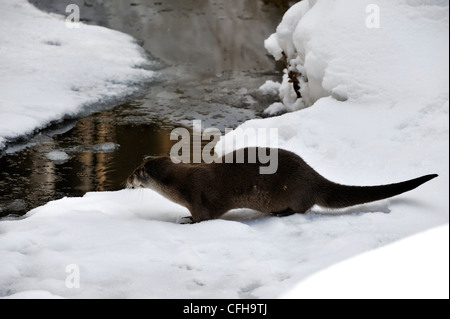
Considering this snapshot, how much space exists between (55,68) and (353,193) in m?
6.38

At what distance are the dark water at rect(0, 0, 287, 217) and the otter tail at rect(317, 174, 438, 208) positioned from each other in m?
2.17

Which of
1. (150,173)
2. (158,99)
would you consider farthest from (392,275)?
(158,99)

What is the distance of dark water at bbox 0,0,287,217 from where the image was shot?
210 inches

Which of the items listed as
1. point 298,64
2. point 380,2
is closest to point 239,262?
point 380,2

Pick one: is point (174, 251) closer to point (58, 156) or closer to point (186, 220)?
point (186, 220)

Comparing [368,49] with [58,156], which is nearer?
[368,49]

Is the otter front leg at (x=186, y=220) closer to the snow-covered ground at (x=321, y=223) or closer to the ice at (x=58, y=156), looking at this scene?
the snow-covered ground at (x=321, y=223)

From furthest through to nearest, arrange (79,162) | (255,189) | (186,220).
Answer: (79,162), (186,220), (255,189)

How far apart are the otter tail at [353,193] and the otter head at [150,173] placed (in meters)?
1.03

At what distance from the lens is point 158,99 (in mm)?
8008

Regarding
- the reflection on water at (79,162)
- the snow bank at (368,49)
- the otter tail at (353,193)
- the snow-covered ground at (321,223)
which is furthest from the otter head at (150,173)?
the snow bank at (368,49)

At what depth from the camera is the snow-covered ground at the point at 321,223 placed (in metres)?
2.61

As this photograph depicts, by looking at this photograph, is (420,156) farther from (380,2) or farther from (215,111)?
(215,111)

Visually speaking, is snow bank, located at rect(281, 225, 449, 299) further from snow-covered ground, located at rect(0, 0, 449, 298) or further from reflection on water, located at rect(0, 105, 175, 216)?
reflection on water, located at rect(0, 105, 175, 216)
